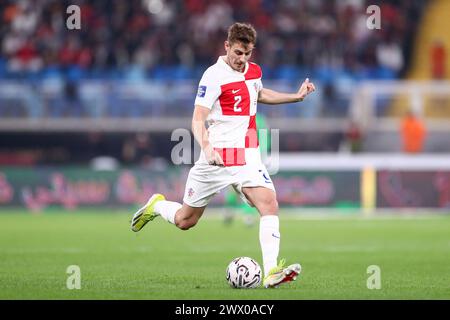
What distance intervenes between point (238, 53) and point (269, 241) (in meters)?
1.82

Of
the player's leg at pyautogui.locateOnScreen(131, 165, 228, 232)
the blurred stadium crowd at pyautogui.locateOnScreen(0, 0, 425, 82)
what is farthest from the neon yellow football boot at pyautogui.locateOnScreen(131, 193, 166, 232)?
the blurred stadium crowd at pyautogui.locateOnScreen(0, 0, 425, 82)

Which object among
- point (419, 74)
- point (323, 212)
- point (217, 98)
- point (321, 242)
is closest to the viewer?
point (217, 98)

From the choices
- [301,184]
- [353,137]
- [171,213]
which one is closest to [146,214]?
[171,213]

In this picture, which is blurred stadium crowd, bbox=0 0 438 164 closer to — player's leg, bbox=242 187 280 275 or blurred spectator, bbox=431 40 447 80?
blurred spectator, bbox=431 40 447 80

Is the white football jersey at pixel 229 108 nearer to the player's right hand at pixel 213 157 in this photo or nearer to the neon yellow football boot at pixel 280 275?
the player's right hand at pixel 213 157

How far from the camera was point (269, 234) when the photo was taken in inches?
374

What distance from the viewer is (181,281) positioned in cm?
1008

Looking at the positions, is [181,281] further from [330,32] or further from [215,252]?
[330,32]

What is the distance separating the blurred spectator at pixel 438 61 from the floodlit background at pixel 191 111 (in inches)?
1.3

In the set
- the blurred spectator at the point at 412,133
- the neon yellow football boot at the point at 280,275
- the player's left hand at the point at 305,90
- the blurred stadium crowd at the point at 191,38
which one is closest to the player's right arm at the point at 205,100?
the player's left hand at the point at 305,90

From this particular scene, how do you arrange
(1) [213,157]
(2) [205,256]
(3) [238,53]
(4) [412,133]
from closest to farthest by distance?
(1) [213,157] < (3) [238,53] < (2) [205,256] < (4) [412,133]

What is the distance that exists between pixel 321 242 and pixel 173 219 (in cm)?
565

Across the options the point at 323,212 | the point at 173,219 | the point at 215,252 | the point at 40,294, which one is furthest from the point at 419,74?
the point at 40,294

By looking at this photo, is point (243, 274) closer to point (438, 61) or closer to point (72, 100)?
point (72, 100)
